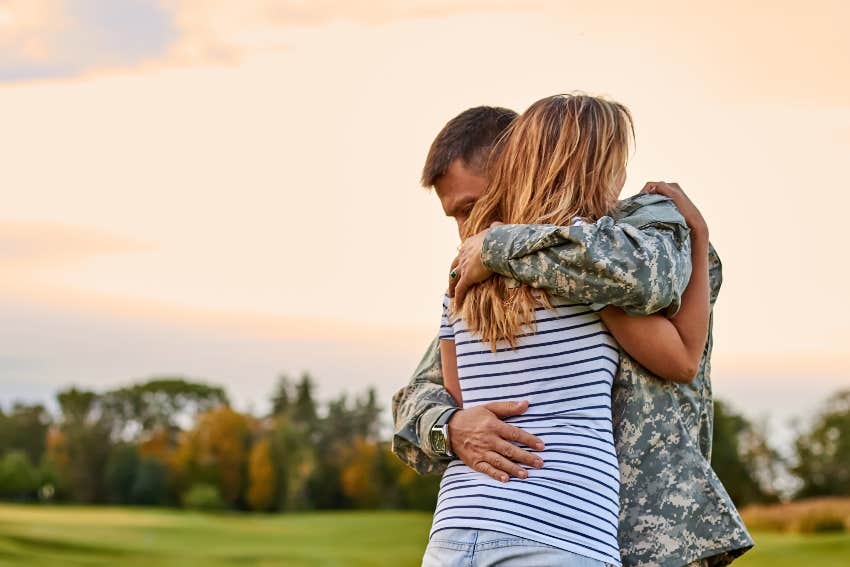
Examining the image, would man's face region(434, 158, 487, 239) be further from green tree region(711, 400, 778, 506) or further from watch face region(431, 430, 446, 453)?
green tree region(711, 400, 778, 506)

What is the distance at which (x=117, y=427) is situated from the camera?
2372 centimetres

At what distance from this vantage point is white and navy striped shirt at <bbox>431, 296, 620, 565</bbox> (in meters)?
2.20

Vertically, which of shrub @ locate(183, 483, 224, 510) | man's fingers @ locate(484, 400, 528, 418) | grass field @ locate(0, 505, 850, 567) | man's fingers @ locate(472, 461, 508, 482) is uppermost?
man's fingers @ locate(484, 400, 528, 418)

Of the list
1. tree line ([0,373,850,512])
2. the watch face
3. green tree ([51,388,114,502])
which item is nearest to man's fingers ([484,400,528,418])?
the watch face

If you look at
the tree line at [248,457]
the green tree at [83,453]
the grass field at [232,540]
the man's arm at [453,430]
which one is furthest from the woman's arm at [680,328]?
the green tree at [83,453]

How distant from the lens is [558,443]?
225 cm

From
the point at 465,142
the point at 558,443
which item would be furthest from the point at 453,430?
the point at 465,142

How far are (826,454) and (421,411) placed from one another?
2141 centimetres

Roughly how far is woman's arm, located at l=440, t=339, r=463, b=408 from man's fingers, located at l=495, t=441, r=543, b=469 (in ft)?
1.43

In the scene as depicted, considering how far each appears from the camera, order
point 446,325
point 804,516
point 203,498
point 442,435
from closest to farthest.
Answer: point 442,435 → point 446,325 → point 804,516 → point 203,498

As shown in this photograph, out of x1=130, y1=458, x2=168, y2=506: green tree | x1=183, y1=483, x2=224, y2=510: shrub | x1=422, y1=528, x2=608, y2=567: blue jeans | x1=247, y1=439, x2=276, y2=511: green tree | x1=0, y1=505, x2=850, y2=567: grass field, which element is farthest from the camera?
x1=183, y1=483, x2=224, y2=510: shrub

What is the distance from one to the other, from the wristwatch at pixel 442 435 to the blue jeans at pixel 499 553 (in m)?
0.31

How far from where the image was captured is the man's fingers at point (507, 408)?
2.31 meters

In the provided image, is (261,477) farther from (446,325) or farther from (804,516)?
(446,325)
